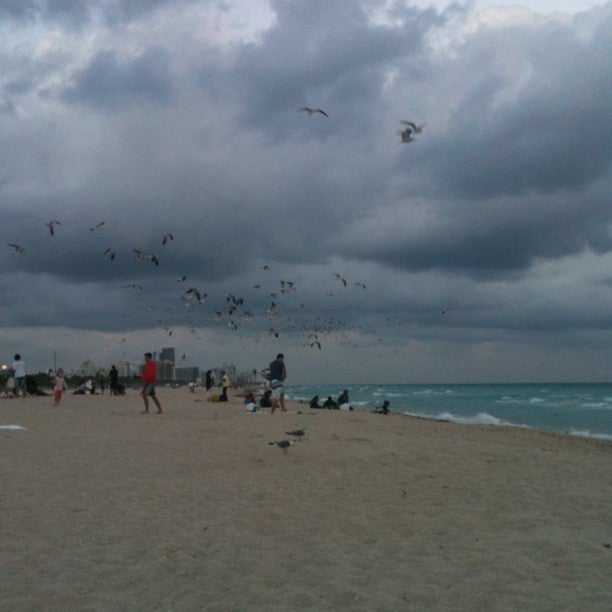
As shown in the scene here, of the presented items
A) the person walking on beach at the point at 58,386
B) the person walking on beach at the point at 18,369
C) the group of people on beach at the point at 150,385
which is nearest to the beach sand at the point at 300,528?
the group of people on beach at the point at 150,385

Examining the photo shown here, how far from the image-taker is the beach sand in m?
5.09

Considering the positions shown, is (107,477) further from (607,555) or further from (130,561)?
(607,555)

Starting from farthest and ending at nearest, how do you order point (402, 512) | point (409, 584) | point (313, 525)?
point (402, 512)
point (313, 525)
point (409, 584)

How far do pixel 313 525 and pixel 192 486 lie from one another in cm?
239

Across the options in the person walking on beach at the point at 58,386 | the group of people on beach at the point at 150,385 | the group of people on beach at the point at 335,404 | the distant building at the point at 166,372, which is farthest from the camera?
the distant building at the point at 166,372

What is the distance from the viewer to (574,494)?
8.72m

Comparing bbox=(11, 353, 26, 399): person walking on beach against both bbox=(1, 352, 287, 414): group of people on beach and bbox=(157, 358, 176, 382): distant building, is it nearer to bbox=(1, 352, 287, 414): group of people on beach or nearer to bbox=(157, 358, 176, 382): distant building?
bbox=(1, 352, 287, 414): group of people on beach

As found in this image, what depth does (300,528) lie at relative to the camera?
684 cm

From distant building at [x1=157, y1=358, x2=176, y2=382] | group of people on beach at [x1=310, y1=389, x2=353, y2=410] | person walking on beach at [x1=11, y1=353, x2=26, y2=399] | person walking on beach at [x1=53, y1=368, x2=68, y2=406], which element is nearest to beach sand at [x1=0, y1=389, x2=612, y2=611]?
person walking on beach at [x1=53, y1=368, x2=68, y2=406]

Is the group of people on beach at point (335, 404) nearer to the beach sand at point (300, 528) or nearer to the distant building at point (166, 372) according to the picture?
the beach sand at point (300, 528)

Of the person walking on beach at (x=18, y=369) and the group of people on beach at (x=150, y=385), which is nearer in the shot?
the group of people on beach at (x=150, y=385)

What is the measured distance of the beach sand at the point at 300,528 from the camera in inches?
200

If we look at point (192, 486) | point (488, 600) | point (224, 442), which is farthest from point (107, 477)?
point (488, 600)

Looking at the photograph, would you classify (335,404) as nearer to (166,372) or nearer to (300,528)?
(300,528)
